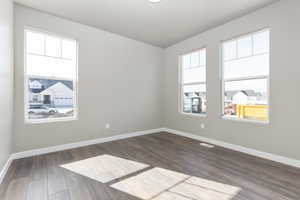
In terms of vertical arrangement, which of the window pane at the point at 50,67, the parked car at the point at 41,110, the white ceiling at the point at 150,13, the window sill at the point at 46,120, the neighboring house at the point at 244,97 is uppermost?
the white ceiling at the point at 150,13

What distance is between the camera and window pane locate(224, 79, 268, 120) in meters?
3.03

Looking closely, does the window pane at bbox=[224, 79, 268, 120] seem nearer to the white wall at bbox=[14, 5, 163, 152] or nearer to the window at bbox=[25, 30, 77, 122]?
the white wall at bbox=[14, 5, 163, 152]

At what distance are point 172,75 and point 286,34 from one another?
2.94m

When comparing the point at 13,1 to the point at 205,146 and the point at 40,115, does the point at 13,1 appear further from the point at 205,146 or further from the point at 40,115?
the point at 205,146

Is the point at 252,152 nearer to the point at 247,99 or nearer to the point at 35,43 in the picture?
the point at 247,99

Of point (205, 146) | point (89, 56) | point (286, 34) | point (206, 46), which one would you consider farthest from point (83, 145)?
point (286, 34)

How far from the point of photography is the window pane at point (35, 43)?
10.0ft

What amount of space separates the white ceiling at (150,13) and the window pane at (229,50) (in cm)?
53

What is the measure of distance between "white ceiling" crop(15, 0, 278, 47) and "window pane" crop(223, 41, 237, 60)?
20.9 inches

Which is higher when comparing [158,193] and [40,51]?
[40,51]

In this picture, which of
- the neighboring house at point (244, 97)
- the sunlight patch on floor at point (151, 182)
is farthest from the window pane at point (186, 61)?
the sunlight patch on floor at point (151, 182)

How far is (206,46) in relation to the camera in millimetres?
3959

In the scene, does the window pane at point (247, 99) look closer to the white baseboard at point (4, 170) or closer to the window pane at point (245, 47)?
the window pane at point (245, 47)

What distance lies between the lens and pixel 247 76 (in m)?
3.26
